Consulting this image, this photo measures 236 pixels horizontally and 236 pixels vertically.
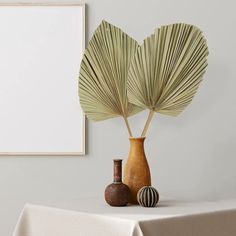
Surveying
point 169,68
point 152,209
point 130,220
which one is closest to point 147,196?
point 152,209

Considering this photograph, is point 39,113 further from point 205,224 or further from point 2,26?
point 205,224

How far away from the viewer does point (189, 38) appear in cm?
277

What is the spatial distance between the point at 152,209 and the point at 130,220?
0.27 meters

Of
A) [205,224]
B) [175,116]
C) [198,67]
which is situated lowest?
[205,224]

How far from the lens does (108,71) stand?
2877 mm

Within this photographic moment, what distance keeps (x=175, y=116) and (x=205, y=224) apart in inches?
26.1

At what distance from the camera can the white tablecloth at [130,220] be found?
221 cm

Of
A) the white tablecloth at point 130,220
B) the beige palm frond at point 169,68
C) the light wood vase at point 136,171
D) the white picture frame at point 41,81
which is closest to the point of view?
the white tablecloth at point 130,220

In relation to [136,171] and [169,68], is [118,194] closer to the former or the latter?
[136,171]

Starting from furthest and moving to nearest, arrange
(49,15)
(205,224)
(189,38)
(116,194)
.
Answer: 1. (49,15)
2. (189,38)
3. (116,194)
4. (205,224)

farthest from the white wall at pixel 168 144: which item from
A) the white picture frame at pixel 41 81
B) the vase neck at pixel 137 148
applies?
the vase neck at pixel 137 148

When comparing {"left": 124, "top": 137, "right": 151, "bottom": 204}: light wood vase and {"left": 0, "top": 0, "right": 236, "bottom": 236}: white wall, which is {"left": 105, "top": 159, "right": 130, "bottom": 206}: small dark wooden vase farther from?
{"left": 0, "top": 0, "right": 236, "bottom": 236}: white wall

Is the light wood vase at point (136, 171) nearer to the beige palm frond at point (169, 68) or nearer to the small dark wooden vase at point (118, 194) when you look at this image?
the small dark wooden vase at point (118, 194)

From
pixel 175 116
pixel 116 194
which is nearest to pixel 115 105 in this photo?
pixel 175 116
